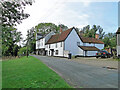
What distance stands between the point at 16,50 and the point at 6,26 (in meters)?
31.7

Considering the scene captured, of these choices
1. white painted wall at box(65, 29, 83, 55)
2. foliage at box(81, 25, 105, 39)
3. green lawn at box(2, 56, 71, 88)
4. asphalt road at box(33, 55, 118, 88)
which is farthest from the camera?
foliage at box(81, 25, 105, 39)

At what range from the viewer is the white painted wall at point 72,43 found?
3066cm

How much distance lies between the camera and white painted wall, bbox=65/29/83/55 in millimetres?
30656

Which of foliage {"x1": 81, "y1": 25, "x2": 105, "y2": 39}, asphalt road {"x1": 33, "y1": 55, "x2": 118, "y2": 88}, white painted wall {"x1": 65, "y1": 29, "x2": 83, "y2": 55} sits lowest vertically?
asphalt road {"x1": 33, "y1": 55, "x2": 118, "y2": 88}

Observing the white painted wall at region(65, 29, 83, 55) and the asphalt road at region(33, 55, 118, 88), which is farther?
the white painted wall at region(65, 29, 83, 55)

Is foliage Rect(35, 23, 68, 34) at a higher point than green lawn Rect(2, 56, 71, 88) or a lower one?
higher

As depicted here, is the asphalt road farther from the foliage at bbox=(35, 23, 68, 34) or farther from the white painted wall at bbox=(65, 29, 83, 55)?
the foliage at bbox=(35, 23, 68, 34)

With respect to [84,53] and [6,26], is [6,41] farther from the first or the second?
[84,53]

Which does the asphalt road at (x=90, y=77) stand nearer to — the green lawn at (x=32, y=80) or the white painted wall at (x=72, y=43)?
the green lawn at (x=32, y=80)

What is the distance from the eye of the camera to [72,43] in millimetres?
31547

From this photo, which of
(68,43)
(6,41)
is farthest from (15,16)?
(68,43)

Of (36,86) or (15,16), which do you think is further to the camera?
(15,16)

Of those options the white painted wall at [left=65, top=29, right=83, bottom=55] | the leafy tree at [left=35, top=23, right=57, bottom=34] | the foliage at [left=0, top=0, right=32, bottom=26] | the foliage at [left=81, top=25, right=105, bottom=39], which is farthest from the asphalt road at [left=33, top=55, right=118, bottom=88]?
the leafy tree at [left=35, top=23, right=57, bottom=34]

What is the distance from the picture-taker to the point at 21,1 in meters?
6.10
